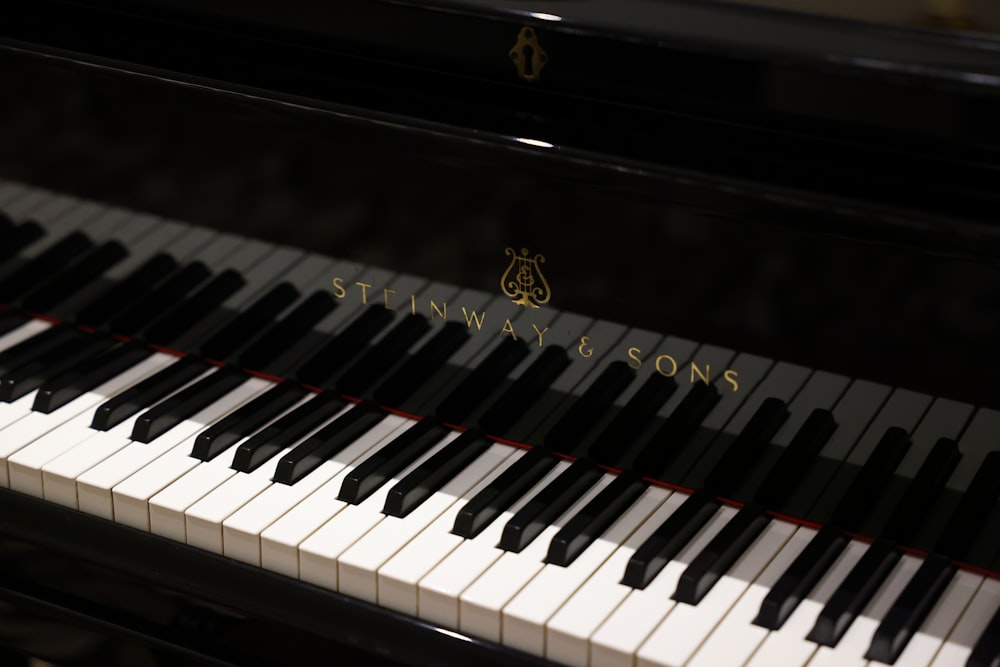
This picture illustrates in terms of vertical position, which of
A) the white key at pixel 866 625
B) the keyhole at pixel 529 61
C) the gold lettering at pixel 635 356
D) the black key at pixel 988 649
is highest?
the keyhole at pixel 529 61

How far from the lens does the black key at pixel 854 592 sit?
1.54 meters

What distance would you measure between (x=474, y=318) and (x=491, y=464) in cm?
22

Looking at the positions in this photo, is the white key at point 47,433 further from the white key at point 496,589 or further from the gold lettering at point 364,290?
the white key at point 496,589

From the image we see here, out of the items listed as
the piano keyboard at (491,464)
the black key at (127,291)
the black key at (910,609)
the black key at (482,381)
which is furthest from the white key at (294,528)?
the black key at (910,609)

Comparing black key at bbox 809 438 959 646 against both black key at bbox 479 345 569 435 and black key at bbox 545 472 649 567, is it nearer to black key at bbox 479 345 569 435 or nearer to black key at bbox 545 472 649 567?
black key at bbox 545 472 649 567

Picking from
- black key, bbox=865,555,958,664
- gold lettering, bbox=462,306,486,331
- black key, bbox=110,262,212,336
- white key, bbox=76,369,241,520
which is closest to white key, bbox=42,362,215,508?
white key, bbox=76,369,241,520

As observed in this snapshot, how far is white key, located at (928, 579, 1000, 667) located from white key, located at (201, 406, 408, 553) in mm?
941

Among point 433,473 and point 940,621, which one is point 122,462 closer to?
point 433,473

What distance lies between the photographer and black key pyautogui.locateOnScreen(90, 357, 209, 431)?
2.00 m

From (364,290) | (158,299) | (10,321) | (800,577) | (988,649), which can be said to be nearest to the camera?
(988,649)

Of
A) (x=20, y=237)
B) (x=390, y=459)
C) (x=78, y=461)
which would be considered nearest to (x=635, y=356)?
(x=390, y=459)

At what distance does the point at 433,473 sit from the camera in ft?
6.07

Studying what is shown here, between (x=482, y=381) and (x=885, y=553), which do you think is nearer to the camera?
(x=885, y=553)

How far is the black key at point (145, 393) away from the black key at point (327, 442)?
30cm
